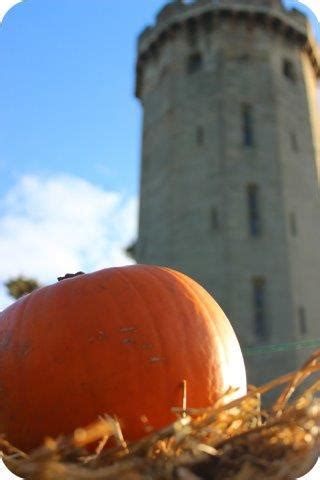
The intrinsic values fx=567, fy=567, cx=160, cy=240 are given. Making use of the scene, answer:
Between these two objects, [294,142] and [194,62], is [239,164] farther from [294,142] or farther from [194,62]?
[194,62]

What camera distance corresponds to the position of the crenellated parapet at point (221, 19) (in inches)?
638

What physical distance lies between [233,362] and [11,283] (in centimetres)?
1449

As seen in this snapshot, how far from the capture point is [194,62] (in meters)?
16.3

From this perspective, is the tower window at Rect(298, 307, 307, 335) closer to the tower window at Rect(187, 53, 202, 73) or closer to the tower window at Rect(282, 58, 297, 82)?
the tower window at Rect(282, 58, 297, 82)

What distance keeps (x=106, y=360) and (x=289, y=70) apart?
53.5ft

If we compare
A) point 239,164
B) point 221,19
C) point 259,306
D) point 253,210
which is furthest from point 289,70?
point 259,306

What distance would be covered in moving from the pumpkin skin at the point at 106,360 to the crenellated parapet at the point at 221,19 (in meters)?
15.6

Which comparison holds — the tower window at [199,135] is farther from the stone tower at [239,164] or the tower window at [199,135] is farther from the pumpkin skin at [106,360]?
the pumpkin skin at [106,360]

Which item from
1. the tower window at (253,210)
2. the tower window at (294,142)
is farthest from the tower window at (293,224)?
the tower window at (294,142)

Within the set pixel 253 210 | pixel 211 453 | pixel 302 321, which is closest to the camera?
pixel 211 453

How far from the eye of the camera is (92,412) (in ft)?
5.16

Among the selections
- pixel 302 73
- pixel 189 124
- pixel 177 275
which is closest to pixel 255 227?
pixel 189 124

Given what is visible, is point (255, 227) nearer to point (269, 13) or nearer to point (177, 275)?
point (269, 13)

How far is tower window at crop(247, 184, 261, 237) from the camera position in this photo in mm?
13922
